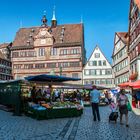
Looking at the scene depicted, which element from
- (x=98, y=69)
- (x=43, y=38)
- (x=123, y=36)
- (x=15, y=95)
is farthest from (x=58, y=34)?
(x=15, y=95)

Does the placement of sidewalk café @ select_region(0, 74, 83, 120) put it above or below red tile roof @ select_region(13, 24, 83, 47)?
below

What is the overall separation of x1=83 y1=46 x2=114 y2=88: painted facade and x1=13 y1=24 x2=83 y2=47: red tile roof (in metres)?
5.15

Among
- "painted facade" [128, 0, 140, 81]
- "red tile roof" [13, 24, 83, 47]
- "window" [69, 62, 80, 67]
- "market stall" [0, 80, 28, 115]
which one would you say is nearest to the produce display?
"market stall" [0, 80, 28, 115]

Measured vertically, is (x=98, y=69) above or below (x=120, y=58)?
below

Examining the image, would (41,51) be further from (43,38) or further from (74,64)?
(74,64)

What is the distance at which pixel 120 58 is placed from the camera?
6188 centimetres

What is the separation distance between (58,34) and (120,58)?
70.3 ft

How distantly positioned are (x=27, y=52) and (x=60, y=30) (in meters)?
9.65

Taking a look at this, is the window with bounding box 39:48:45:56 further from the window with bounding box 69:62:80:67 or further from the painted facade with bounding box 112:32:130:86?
the painted facade with bounding box 112:32:130:86

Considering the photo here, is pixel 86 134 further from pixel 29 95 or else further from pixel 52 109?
pixel 29 95

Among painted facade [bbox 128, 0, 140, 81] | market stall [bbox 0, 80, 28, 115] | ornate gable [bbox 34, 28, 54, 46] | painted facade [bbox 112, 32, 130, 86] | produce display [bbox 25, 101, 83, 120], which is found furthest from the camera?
ornate gable [bbox 34, 28, 54, 46]

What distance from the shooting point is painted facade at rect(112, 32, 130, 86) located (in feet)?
188

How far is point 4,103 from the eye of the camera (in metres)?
25.0

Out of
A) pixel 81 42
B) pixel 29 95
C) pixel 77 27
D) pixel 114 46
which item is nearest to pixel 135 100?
pixel 29 95
